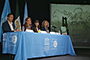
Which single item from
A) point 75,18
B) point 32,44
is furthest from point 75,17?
point 32,44

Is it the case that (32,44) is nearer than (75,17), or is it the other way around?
(32,44)

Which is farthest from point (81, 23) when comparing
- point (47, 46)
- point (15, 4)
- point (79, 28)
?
point (47, 46)

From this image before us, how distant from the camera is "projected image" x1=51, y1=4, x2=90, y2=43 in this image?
836 centimetres

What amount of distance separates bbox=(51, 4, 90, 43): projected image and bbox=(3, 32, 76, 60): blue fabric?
5.04 m

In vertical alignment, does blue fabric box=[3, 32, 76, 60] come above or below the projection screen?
below

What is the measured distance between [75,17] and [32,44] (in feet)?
21.4

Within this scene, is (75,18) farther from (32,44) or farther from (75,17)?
(32,44)

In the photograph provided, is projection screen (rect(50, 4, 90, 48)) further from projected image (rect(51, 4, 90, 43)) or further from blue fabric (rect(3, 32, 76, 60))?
blue fabric (rect(3, 32, 76, 60))

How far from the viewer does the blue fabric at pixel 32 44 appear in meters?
2.32

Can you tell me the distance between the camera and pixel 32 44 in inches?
102

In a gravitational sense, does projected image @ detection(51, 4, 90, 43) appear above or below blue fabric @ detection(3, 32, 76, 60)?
above

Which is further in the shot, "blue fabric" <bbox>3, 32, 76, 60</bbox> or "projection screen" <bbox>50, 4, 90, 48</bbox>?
"projection screen" <bbox>50, 4, 90, 48</bbox>

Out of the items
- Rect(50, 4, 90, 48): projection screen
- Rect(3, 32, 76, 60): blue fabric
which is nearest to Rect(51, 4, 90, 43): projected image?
Rect(50, 4, 90, 48): projection screen

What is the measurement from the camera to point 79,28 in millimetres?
8469
